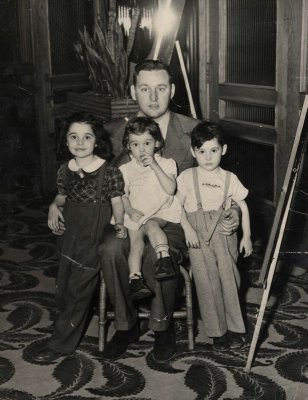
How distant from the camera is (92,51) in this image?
4137mm

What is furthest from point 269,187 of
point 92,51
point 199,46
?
point 92,51

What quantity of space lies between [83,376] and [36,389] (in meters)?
0.19

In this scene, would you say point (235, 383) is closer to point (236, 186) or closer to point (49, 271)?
point (236, 186)

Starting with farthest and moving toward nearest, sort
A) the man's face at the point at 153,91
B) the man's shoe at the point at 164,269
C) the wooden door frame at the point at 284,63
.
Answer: the wooden door frame at the point at 284,63
the man's face at the point at 153,91
the man's shoe at the point at 164,269

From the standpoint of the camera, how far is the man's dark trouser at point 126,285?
2.46 meters

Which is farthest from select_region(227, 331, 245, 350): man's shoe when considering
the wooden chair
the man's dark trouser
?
the man's dark trouser

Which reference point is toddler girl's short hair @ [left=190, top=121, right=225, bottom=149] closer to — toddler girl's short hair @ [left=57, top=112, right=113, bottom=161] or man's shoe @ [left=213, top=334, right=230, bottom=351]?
toddler girl's short hair @ [left=57, top=112, right=113, bottom=161]

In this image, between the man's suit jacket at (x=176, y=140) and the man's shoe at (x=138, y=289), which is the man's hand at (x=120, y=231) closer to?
the man's shoe at (x=138, y=289)

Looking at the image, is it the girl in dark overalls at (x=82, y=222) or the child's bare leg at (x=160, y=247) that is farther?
the girl in dark overalls at (x=82, y=222)

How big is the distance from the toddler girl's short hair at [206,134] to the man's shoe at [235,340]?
0.81 metres

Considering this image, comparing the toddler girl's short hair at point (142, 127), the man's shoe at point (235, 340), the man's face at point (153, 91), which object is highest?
the man's face at point (153, 91)

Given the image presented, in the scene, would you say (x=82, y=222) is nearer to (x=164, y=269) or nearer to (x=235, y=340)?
(x=164, y=269)

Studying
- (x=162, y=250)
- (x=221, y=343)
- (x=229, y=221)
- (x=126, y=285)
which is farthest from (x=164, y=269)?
(x=221, y=343)

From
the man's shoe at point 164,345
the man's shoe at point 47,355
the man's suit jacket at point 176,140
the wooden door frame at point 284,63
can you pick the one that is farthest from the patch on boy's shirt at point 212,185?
the wooden door frame at point 284,63
